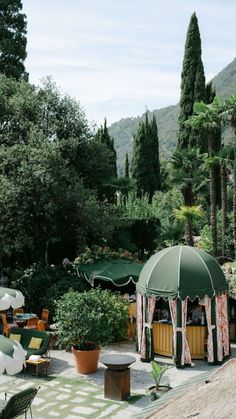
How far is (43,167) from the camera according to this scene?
23062mm

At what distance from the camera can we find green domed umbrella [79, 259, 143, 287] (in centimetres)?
2130

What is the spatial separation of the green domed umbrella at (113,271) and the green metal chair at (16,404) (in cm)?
969

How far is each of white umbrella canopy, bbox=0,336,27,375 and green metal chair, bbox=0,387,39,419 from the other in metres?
0.51

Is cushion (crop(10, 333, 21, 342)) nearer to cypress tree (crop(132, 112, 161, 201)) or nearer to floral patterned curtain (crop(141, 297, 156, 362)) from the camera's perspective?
floral patterned curtain (crop(141, 297, 156, 362))

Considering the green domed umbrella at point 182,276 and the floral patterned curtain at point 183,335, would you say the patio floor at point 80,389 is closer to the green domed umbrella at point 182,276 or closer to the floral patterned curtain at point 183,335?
the floral patterned curtain at point 183,335

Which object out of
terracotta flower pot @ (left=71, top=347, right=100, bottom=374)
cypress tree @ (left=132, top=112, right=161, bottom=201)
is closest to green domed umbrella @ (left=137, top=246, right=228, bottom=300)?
terracotta flower pot @ (left=71, top=347, right=100, bottom=374)

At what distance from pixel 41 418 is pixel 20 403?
4.43ft

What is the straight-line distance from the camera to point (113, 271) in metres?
21.7

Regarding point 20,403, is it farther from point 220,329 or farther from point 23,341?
point 220,329

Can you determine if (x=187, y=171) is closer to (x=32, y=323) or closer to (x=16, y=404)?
(x=32, y=323)

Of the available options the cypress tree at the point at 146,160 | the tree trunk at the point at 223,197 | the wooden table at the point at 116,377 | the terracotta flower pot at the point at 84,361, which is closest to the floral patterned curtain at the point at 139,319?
the terracotta flower pot at the point at 84,361

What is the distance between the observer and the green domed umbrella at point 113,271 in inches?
838

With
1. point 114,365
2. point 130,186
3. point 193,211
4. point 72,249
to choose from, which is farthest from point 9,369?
point 130,186

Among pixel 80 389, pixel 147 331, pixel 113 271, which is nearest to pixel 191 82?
pixel 113 271
